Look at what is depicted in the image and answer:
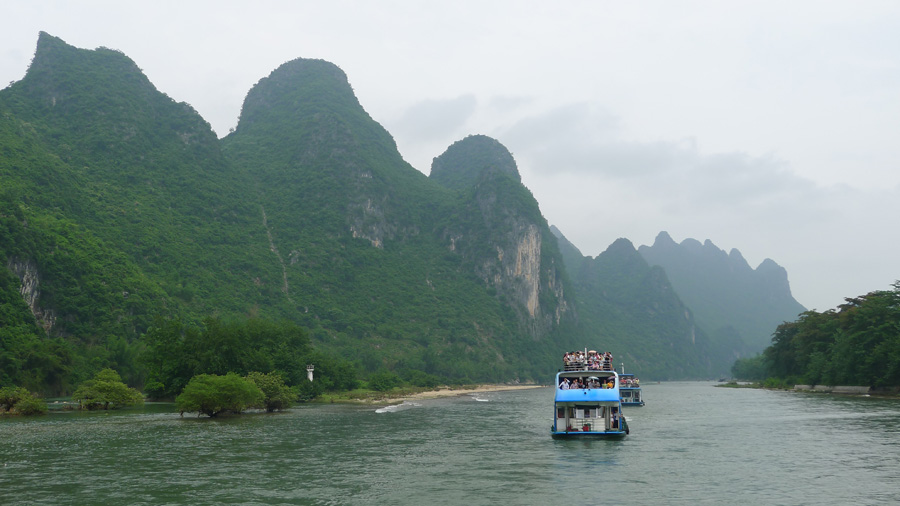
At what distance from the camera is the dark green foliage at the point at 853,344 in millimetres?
86250

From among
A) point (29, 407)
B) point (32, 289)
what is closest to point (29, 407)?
point (29, 407)

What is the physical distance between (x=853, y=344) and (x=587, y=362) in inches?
2488

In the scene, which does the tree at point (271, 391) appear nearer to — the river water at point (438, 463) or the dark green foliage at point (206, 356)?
the dark green foliage at point (206, 356)

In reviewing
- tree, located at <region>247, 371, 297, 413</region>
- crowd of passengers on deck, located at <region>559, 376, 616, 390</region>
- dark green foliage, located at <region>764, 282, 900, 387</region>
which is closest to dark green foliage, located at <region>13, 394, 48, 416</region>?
tree, located at <region>247, 371, 297, 413</region>

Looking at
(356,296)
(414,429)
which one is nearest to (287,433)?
(414,429)

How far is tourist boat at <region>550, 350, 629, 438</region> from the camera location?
42816 millimetres

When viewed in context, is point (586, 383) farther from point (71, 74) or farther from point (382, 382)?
point (71, 74)

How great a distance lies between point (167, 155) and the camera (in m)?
182

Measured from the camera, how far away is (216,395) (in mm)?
60438

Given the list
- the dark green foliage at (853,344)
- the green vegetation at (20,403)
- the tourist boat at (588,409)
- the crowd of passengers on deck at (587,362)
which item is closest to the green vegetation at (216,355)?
the green vegetation at (20,403)

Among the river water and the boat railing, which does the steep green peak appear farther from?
the boat railing

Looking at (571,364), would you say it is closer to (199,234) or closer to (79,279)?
(79,279)

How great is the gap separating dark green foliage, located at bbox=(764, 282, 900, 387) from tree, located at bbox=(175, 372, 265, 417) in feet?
246

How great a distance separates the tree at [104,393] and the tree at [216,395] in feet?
46.2
